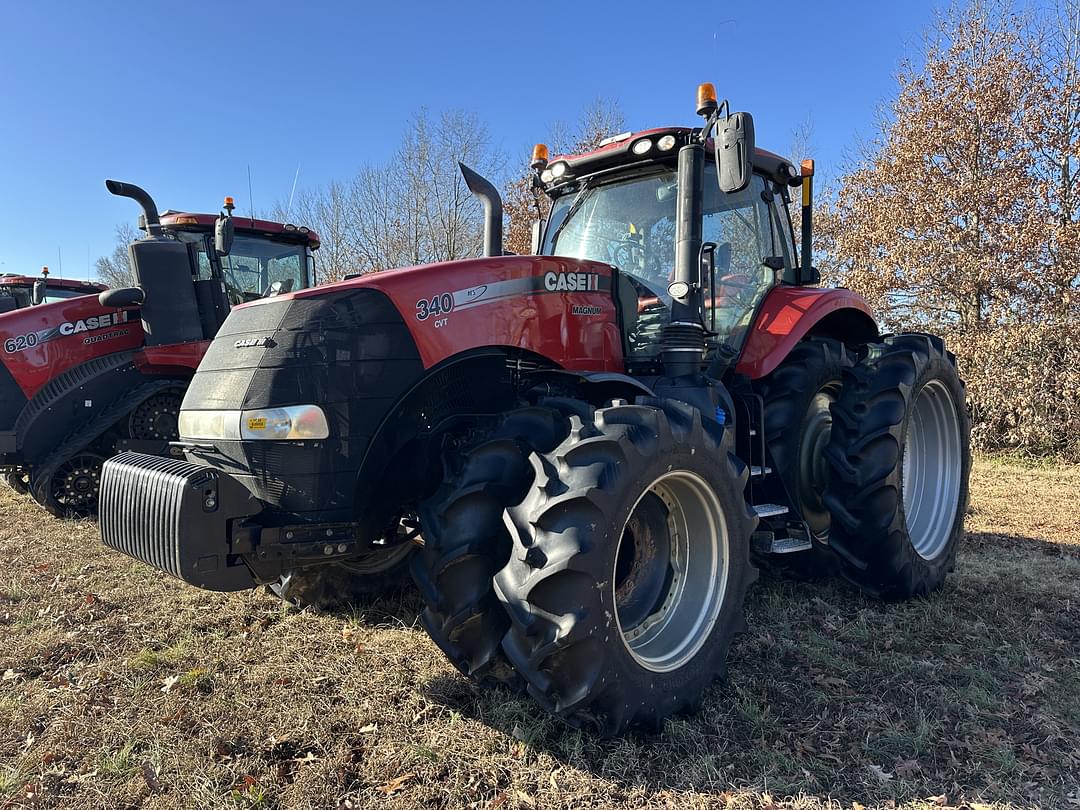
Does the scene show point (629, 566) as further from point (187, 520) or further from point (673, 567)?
point (187, 520)

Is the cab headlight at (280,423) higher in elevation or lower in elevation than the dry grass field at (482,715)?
higher

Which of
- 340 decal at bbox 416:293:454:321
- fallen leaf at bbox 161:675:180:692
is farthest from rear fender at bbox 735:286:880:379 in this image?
fallen leaf at bbox 161:675:180:692

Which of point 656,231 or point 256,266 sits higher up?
point 256,266

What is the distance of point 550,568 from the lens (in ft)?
7.44

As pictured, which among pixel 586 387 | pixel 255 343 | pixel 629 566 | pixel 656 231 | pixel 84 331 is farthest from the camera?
pixel 84 331

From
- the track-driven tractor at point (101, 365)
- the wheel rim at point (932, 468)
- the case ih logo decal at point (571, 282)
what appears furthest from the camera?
the track-driven tractor at point (101, 365)

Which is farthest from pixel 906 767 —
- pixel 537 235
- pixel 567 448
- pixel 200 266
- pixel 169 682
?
pixel 200 266

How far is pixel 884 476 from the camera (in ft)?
12.1

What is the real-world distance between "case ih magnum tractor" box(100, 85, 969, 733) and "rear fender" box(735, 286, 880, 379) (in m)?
0.02

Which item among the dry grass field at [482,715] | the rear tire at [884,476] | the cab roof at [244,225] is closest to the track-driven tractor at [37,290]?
the cab roof at [244,225]

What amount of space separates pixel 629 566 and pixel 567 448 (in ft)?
2.56

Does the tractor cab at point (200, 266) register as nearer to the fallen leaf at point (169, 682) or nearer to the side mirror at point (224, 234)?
the side mirror at point (224, 234)

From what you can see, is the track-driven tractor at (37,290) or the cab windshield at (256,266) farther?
the track-driven tractor at (37,290)

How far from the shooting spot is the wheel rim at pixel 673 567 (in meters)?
2.83
